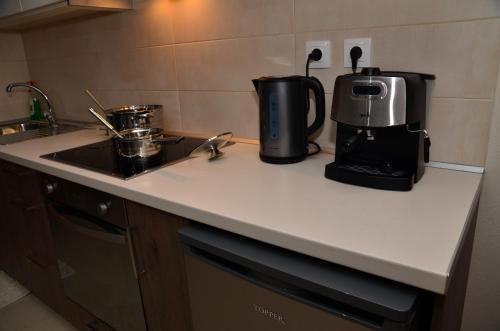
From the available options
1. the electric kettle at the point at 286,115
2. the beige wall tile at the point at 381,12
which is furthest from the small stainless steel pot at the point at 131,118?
the beige wall tile at the point at 381,12

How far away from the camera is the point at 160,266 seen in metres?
1.08

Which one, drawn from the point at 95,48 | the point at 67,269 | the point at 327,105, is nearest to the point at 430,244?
the point at 327,105

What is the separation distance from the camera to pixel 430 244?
2.14 ft

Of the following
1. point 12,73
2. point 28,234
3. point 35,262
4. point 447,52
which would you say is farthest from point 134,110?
point 12,73

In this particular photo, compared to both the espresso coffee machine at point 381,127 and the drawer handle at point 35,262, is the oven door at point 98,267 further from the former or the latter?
the espresso coffee machine at point 381,127

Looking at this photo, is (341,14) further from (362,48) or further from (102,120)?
(102,120)

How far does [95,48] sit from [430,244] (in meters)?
1.84

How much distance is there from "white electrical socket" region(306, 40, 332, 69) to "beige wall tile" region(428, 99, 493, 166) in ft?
1.11

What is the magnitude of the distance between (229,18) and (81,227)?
3.00 feet

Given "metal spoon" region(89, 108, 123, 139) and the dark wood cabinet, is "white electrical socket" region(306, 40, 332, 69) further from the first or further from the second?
the dark wood cabinet

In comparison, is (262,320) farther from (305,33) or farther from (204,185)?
(305,33)

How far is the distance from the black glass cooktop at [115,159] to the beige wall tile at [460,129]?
0.81 meters

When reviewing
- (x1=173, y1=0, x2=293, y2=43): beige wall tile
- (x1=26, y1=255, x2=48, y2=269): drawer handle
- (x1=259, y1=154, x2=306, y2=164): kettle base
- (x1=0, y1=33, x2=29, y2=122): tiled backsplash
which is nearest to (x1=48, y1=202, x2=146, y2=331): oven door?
(x1=26, y1=255, x2=48, y2=269): drawer handle

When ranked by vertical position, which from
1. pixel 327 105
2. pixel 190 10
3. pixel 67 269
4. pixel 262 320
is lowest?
pixel 67 269
